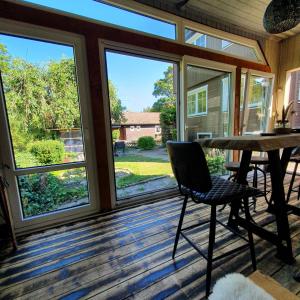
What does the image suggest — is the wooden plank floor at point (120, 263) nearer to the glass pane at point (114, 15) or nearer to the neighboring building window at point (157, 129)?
the neighboring building window at point (157, 129)

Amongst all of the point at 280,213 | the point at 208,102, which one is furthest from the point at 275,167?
the point at 208,102

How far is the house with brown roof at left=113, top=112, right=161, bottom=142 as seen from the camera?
8.29ft

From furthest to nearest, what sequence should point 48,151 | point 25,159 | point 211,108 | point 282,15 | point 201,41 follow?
point 211,108
point 201,41
point 48,151
point 25,159
point 282,15

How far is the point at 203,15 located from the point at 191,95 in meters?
1.26

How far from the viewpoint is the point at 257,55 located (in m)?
3.59

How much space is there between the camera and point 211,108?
3.25m

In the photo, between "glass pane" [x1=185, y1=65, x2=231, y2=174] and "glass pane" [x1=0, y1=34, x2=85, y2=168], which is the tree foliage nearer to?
"glass pane" [x1=0, y1=34, x2=85, y2=168]

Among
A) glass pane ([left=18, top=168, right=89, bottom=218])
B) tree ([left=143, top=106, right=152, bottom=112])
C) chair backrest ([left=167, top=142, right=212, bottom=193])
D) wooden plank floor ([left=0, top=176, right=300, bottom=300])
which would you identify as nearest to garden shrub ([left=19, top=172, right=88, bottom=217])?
glass pane ([left=18, top=168, right=89, bottom=218])

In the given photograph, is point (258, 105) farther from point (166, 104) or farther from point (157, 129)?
point (157, 129)

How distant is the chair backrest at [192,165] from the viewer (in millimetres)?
994

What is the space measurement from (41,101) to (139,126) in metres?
1.26

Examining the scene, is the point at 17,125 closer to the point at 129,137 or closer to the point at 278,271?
the point at 129,137

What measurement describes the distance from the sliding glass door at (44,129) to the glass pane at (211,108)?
167 centimetres

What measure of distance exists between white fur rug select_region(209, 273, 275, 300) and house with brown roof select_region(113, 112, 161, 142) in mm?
2020
